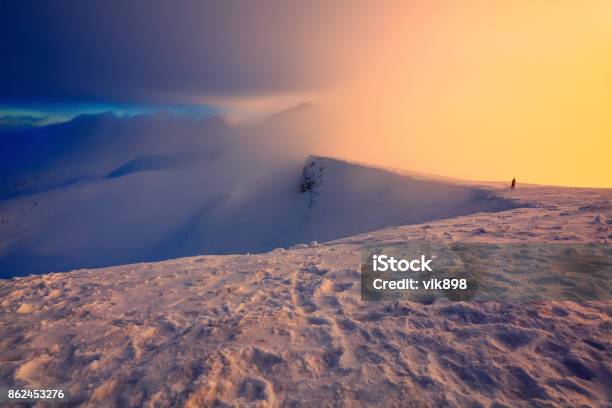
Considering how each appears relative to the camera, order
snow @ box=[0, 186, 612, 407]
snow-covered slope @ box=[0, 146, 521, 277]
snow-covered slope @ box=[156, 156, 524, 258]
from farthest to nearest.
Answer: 1. snow-covered slope @ box=[0, 146, 521, 277]
2. snow-covered slope @ box=[156, 156, 524, 258]
3. snow @ box=[0, 186, 612, 407]

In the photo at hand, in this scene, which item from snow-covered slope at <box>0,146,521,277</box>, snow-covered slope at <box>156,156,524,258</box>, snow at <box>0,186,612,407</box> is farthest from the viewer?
snow-covered slope at <box>0,146,521,277</box>

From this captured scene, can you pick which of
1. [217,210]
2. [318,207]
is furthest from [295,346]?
[217,210]

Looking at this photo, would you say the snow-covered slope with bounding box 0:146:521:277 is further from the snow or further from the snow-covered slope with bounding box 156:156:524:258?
the snow

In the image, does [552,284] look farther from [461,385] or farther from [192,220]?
[192,220]

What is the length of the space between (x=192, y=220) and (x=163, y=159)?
29.0 m

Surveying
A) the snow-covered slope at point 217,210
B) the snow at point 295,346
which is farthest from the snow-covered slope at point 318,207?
Answer: the snow at point 295,346

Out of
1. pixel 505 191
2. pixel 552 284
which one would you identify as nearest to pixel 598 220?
pixel 552 284

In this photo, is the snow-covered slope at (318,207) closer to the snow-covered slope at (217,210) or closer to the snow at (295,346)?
the snow-covered slope at (217,210)

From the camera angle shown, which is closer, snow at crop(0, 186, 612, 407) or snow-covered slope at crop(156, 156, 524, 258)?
snow at crop(0, 186, 612, 407)

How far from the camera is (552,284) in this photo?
11.6 feet

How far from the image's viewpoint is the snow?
2324mm

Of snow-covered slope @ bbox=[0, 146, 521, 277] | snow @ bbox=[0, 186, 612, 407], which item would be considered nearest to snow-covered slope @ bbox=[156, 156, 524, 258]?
snow-covered slope @ bbox=[0, 146, 521, 277]

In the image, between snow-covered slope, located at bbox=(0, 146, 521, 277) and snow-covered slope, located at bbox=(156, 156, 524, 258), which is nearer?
snow-covered slope, located at bbox=(156, 156, 524, 258)

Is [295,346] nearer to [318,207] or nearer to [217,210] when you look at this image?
[318,207]
